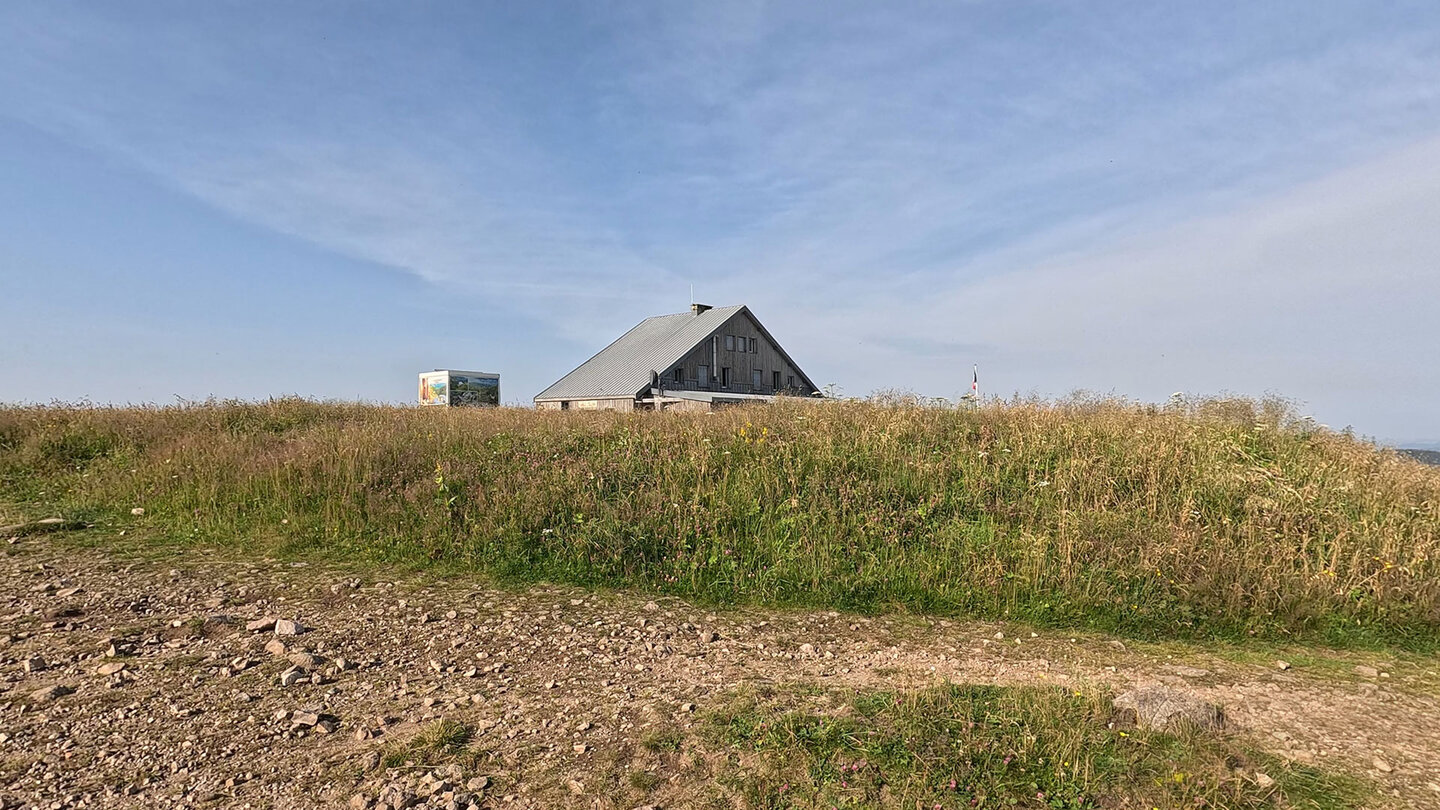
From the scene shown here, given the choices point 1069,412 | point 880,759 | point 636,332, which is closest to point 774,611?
point 880,759

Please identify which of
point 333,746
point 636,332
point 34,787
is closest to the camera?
point 34,787

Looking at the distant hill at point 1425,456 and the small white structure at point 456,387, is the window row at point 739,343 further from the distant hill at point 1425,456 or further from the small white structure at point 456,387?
the distant hill at point 1425,456

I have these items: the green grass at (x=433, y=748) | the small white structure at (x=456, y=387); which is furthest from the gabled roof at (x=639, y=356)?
the green grass at (x=433, y=748)

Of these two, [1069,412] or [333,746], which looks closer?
[333,746]

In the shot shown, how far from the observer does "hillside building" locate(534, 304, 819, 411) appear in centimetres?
3391

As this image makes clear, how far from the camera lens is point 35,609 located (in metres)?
5.34

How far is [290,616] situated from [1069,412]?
9408 mm

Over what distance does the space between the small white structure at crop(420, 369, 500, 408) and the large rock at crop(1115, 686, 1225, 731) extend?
87.9ft

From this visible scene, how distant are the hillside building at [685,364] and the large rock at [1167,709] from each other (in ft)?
90.0

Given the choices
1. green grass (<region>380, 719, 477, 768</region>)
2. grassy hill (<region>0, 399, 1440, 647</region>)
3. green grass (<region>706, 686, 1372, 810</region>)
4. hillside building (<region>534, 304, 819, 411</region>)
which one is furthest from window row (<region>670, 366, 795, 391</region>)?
green grass (<region>706, 686, 1372, 810</region>)

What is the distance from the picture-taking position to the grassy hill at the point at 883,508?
238 inches

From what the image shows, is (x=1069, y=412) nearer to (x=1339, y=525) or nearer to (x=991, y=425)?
(x=991, y=425)

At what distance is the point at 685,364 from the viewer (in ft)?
113

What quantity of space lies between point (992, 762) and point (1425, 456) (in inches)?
348
